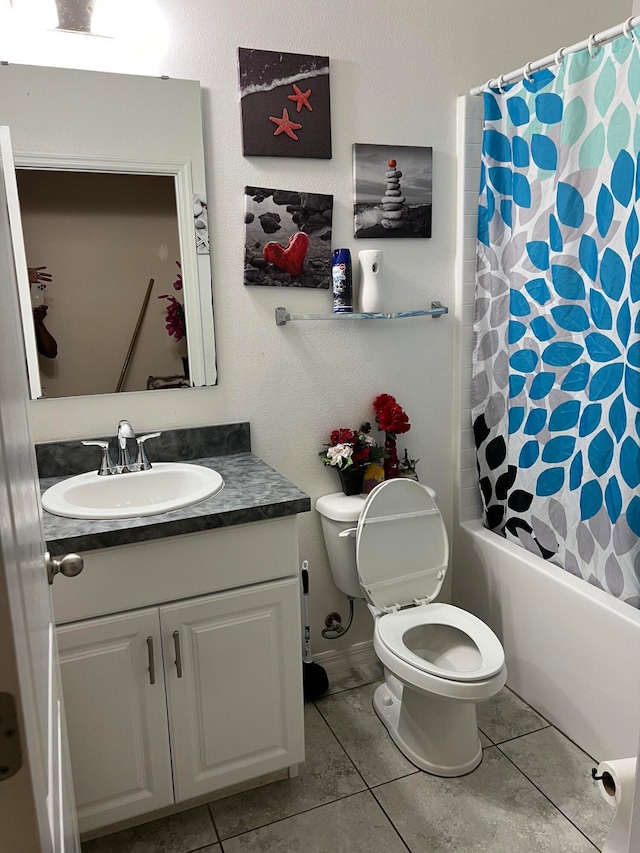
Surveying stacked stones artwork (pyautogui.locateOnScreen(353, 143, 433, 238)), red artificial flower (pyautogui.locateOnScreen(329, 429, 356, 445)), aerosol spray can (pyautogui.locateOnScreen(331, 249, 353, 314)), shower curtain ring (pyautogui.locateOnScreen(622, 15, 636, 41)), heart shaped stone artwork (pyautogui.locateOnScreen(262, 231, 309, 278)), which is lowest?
red artificial flower (pyautogui.locateOnScreen(329, 429, 356, 445))

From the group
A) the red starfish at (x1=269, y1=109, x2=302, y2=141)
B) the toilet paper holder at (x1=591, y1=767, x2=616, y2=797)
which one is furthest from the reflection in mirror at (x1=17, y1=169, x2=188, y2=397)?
the toilet paper holder at (x1=591, y1=767, x2=616, y2=797)

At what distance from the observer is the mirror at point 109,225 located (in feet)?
5.74

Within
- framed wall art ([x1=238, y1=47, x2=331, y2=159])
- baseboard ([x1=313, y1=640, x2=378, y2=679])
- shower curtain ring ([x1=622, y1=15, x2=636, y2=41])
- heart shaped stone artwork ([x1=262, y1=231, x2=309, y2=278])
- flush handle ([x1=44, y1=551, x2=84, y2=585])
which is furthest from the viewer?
baseboard ([x1=313, y1=640, x2=378, y2=679])

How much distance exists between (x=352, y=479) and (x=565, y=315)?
0.85 metres

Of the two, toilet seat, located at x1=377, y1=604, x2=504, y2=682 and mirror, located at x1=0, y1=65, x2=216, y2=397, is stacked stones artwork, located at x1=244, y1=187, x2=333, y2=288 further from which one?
toilet seat, located at x1=377, y1=604, x2=504, y2=682

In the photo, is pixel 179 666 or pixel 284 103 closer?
pixel 179 666

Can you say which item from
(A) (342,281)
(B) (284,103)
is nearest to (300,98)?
(B) (284,103)

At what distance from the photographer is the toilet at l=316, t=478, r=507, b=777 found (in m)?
1.78

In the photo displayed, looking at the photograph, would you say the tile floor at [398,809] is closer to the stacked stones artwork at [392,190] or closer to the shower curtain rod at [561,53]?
the stacked stones artwork at [392,190]

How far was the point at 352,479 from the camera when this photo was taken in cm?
220

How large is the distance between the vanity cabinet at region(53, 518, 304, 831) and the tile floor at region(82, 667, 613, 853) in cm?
11

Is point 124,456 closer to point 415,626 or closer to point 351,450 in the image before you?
point 351,450

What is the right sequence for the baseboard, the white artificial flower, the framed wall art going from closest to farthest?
1. the framed wall art
2. the white artificial flower
3. the baseboard

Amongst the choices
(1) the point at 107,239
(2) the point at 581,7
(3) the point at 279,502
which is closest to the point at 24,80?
(1) the point at 107,239
